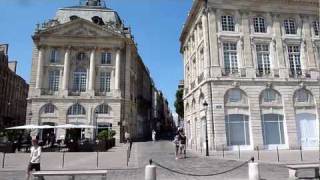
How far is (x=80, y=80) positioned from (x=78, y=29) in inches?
287

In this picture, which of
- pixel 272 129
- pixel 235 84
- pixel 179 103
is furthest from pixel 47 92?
pixel 272 129

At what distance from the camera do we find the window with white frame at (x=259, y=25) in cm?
2717

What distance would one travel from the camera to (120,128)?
39.7 metres

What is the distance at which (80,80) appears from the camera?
40.5 m

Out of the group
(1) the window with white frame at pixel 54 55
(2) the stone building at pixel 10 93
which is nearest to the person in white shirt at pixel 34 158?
(1) the window with white frame at pixel 54 55

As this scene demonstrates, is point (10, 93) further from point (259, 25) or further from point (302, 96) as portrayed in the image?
point (302, 96)

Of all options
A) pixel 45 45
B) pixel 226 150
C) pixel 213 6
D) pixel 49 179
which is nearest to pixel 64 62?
pixel 45 45

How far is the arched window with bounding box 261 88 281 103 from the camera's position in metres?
25.5

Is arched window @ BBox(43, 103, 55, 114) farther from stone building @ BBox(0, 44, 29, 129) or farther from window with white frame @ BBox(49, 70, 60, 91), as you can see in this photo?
stone building @ BBox(0, 44, 29, 129)

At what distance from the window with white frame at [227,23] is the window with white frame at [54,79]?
24.4 meters

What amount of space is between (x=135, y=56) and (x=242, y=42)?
1043 inches

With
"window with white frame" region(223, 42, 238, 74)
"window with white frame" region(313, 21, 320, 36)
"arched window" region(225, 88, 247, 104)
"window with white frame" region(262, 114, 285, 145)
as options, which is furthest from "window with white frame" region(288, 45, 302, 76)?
"arched window" region(225, 88, 247, 104)

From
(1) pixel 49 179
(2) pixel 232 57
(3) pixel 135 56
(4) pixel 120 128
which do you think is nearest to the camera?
(1) pixel 49 179

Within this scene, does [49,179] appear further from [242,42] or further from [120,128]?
[120,128]
